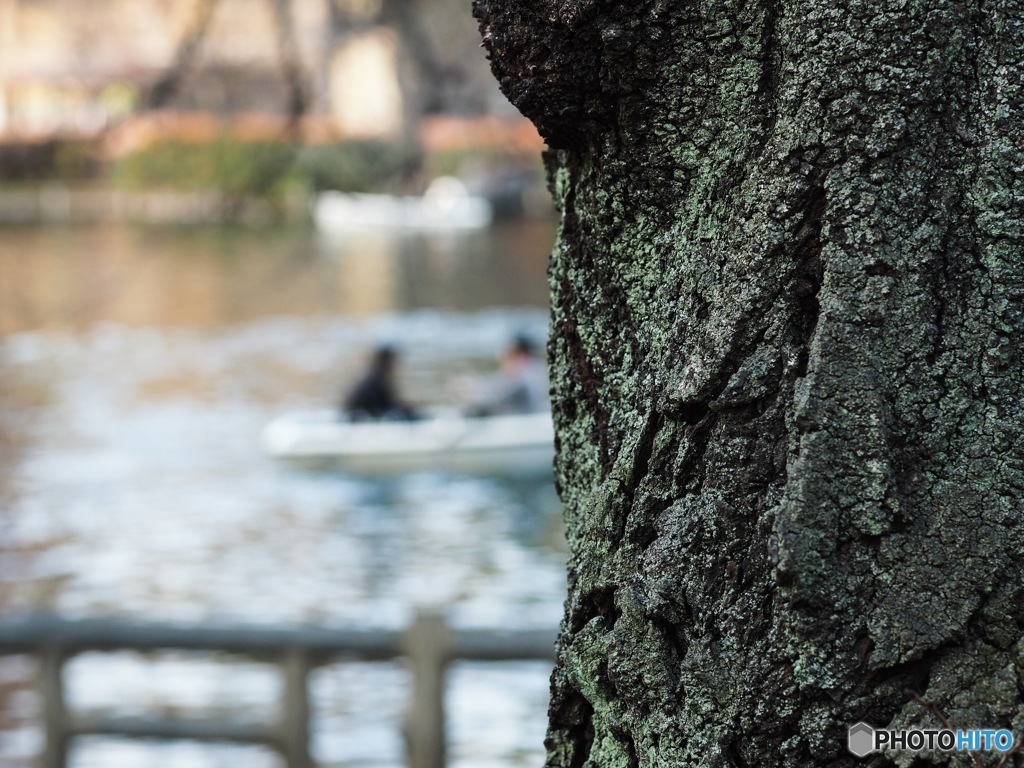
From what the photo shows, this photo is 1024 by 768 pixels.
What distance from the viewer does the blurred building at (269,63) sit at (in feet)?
23.0

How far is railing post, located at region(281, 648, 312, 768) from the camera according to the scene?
4789 millimetres

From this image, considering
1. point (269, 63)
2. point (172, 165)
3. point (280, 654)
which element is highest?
point (269, 63)

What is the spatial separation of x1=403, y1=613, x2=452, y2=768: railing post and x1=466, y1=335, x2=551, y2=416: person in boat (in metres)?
8.27

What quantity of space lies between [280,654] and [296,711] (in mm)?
258

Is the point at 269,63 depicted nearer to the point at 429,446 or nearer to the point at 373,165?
the point at 373,165

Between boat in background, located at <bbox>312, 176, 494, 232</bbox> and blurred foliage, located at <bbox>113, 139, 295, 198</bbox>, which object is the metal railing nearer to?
blurred foliage, located at <bbox>113, 139, 295, 198</bbox>

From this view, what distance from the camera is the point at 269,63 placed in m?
11.4

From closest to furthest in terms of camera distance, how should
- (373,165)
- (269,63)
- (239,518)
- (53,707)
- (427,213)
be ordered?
1. (53,707)
2. (373,165)
3. (269,63)
4. (239,518)
5. (427,213)

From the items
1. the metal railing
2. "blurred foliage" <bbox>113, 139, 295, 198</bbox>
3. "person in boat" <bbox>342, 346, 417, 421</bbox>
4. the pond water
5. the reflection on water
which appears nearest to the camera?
the metal railing

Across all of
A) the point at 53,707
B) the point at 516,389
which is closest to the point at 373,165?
the point at 53,707

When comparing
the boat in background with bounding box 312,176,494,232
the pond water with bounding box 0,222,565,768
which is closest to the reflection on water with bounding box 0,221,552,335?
the pond water with bounding box 0,222,565,768

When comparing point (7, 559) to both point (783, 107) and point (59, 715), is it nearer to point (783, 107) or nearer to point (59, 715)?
point (59, 715)

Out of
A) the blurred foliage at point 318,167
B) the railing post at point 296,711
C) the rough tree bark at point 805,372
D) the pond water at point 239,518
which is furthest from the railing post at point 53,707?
the rough tree bark at point 805,372

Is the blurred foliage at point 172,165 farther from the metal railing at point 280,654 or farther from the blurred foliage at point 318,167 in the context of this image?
the metal railing at point 280,654
